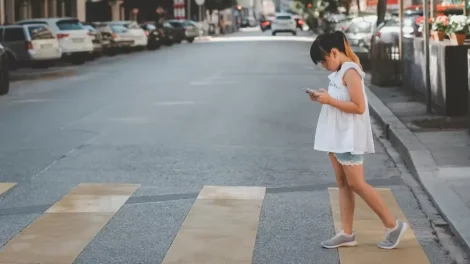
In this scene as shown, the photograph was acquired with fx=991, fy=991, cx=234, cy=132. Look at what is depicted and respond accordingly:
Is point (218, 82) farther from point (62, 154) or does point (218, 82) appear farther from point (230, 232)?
point (230, 232)

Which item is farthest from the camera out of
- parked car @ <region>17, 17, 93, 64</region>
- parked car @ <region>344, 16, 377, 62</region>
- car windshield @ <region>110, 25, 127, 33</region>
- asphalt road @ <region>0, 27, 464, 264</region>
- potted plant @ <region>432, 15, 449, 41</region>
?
car windshield @ <region>110, 25, 127, 33</region>

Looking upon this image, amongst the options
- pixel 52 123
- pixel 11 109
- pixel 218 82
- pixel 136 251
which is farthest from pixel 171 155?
pixel 218 82

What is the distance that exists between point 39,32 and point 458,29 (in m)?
19.3

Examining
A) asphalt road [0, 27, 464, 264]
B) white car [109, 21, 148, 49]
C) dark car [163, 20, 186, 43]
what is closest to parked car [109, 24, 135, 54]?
white car [109, 21, 148, 49]

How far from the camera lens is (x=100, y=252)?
670 cm

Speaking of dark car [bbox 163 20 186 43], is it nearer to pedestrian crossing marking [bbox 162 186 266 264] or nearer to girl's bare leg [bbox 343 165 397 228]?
pedestrian crossing marking [bbox 162 186 266 264]

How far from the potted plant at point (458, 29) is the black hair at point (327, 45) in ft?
27.3

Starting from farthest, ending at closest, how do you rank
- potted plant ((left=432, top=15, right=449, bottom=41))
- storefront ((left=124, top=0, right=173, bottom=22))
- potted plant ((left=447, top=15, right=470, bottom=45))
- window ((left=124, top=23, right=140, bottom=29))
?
storefront ((left=124, top=0, right=173, bottom=22)), window ((left=124, top=23, right=140, bottom=29)), potted plant ((left=432, top=15, right=449, bottom=41)), potted plant ((left=447, top=15, right=470, bottom=45))

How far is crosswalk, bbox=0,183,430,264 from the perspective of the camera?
6559mm

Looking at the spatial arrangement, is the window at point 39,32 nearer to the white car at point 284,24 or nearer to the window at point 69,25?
the window at point 69,25

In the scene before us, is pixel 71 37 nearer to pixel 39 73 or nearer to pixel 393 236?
pixel 39 73

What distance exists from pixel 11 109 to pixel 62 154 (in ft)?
20.1

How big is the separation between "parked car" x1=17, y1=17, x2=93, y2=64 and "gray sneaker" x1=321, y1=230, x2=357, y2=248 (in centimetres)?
2753

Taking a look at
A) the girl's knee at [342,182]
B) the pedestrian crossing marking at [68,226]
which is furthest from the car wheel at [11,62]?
the girl's knee at [342,182]
